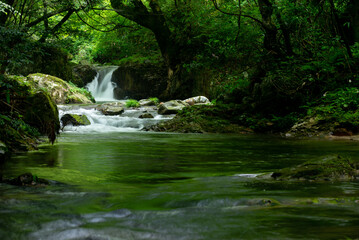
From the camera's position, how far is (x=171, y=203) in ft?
10.3

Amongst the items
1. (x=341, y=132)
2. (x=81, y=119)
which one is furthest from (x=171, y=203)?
(x=81, y=119)

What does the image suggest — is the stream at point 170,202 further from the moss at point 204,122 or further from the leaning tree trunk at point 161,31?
the leaning tree trunk at point 161,31

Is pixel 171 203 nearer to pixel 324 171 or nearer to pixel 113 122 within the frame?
pixel 324 171

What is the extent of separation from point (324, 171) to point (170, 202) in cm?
186

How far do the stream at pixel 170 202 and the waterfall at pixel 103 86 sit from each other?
68.1ft

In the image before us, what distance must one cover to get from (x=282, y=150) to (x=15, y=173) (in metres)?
4.72

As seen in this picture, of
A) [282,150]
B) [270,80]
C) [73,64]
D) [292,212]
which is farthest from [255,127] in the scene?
[73,64]

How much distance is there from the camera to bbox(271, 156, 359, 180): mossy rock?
13.1ft

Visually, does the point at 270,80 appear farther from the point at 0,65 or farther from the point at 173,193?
the point at 173,193

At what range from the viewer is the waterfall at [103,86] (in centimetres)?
2642

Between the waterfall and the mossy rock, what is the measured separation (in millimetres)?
22683

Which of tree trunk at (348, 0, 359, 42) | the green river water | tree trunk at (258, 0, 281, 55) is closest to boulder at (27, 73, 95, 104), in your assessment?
tree trunk at (258, 0, 281, 55)

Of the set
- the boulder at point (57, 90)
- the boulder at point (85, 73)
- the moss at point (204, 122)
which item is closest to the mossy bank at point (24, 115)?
the moss at point (204, 122)

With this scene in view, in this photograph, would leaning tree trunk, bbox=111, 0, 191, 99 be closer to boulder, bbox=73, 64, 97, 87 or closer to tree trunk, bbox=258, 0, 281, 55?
tree trunk, bbox=258, 0, 281, 55
